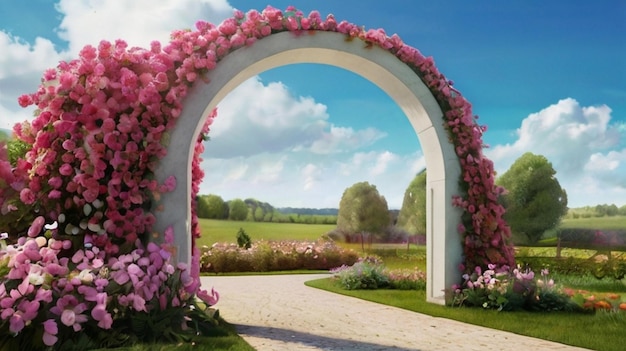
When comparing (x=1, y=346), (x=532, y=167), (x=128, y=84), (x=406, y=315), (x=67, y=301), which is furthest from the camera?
(x=532, y=167)

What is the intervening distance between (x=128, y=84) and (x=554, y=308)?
16.5ft

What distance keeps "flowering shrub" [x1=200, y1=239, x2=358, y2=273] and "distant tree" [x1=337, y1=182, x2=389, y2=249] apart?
3.71 metres

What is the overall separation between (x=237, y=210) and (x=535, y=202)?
10754 mm

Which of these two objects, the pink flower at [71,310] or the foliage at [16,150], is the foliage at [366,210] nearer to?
the foliage at [16,150]

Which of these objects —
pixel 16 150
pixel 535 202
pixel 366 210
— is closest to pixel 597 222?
pixel 535 202

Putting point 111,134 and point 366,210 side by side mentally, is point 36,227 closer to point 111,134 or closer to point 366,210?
point 111,134

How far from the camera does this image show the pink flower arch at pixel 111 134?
5027 millimetres

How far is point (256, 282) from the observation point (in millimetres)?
10312

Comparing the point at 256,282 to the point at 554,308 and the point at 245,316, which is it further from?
the point at 554,308

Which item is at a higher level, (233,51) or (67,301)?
(233,51)

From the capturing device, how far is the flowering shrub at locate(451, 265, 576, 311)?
255 inches

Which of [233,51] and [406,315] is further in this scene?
[406,315]

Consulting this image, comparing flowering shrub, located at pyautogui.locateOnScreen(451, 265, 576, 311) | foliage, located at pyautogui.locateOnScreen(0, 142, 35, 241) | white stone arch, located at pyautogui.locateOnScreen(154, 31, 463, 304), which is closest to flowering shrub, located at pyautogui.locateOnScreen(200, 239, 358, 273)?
white stone arch, located at pyautogui.locateOnScreen(154, 31, 463, 304)

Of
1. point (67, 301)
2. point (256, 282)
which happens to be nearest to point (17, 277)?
point (67, 301)
